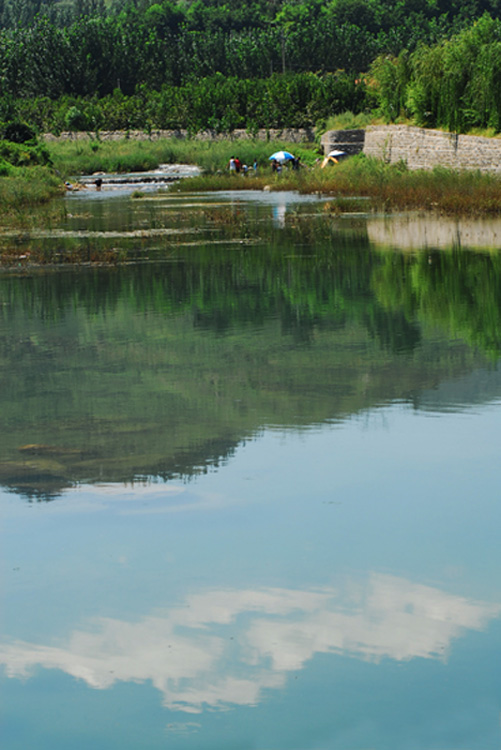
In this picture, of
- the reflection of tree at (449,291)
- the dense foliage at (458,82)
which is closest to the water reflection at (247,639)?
the reflection of tree at (449,291)

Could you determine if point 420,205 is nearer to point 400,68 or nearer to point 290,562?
point 400,68

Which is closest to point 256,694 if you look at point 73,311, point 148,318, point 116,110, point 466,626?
point 466,626

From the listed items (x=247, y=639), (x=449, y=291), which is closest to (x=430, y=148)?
(x=449, y=291)

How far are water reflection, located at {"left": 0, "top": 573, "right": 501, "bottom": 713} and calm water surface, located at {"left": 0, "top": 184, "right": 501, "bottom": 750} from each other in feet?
→ 0.04

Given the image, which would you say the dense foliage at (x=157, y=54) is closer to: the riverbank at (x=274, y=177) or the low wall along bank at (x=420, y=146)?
the riverbank at (x=274, y=177)

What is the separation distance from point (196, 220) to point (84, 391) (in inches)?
825

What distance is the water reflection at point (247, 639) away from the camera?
4344 millimetres

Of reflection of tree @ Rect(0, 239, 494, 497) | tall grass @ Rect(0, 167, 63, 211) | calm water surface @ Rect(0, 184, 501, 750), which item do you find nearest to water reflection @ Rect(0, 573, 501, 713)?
calm water surface @ Rect(0, 184, 501, 750)

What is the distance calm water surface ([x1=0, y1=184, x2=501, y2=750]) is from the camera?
4.12 metres

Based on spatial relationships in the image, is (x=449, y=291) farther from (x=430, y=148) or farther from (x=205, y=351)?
(x=430, y=148)

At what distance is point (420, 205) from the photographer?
28781 millimetres

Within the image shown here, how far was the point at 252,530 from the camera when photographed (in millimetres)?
5969

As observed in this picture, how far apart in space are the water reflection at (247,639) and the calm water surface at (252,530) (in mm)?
13

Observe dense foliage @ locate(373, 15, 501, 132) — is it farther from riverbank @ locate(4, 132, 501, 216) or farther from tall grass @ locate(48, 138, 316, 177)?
tall grass @ locate(48, 138, 316, 177)
